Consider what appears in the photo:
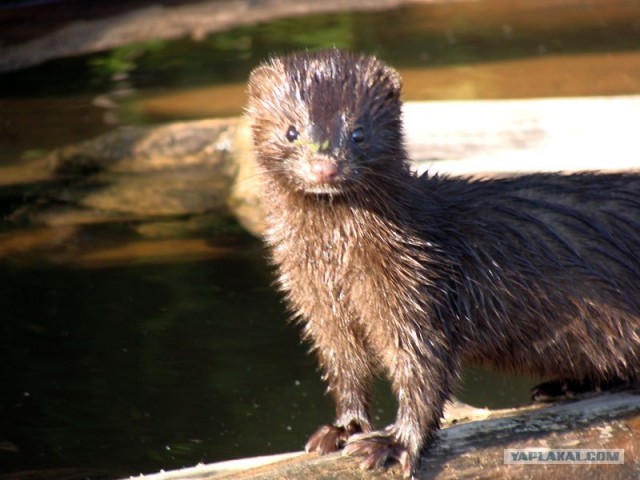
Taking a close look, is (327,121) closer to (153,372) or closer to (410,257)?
(410,257)

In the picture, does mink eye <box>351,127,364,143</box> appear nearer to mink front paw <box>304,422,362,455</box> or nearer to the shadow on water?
mink front paw <box>304,422,362,455</box>

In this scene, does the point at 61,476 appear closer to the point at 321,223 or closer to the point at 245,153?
the point at 321,223

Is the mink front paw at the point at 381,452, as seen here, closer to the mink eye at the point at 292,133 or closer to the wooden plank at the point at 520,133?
the mink eye at the point at 292,133

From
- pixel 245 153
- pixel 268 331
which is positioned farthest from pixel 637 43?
pixel 268 331

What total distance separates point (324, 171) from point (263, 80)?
63 cm

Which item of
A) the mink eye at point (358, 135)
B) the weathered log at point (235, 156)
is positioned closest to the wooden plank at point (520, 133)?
the weathered log at point (235, 156)

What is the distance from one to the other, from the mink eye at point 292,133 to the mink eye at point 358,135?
21cm

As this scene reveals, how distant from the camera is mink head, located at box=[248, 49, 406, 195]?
168 inches

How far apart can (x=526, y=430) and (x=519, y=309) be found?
0.54m

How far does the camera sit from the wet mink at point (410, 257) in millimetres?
4434

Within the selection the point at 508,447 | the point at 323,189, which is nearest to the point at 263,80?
the point at 323,189

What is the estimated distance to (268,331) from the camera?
25.1 ft

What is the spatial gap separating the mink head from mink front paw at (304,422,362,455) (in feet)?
3.91

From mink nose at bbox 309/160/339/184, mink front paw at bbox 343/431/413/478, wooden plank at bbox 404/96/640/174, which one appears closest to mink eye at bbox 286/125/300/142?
mink nose at bbox 309/160/339/184
